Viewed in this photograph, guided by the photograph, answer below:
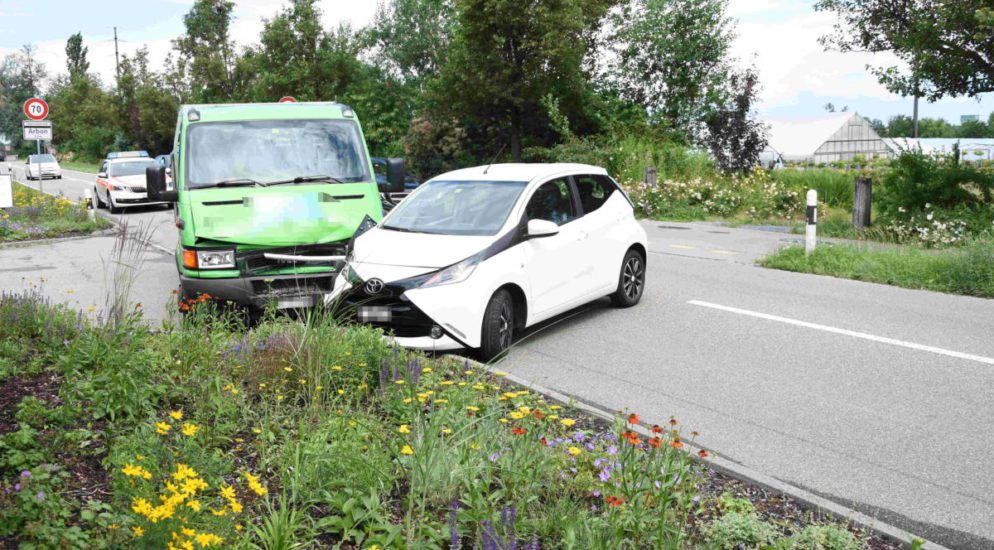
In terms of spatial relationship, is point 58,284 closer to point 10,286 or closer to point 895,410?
point 10,286

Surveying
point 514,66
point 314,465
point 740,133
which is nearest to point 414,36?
point 514,66

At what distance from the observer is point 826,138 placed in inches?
2472

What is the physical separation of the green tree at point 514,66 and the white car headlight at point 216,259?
85.1 ft

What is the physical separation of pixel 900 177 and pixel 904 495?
12.7 m

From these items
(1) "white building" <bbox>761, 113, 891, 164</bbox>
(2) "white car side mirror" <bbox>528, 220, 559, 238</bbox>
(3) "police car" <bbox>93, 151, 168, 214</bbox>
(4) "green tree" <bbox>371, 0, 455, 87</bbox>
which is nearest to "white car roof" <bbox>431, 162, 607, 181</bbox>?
(2) "white car side mirror" <bbox>528, 220, 559, 238</bbox>

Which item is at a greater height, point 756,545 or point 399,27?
point 399,27

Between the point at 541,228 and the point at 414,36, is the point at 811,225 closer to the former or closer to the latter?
the point at 541,228

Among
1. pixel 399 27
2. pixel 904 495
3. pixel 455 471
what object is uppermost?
pixel 399 27

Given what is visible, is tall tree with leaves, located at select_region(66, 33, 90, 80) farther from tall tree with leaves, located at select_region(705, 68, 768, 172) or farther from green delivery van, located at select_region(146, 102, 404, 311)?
green delivery van, located at select_region(146, 102, 404, 311)

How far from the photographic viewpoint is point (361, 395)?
5289 millimetres

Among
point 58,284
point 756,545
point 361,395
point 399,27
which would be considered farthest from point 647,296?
point 399,27

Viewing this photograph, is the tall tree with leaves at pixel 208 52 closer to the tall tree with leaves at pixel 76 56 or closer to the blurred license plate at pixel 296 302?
the blurred license plate at pixel 296 302

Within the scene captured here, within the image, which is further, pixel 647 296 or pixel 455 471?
pixel 647 296

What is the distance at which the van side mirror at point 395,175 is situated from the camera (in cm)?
966
